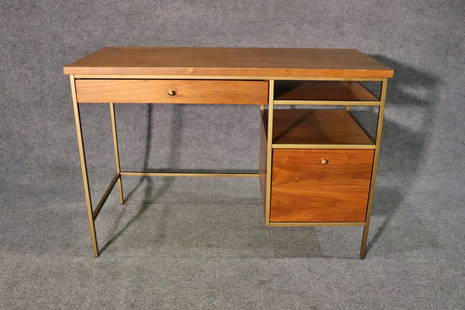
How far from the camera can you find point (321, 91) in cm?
163

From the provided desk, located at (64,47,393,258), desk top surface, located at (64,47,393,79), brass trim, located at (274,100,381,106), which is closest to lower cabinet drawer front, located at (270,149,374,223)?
desk, located at (64,47,393,258)

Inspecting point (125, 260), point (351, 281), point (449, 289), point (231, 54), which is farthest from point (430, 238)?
point (125, 260)

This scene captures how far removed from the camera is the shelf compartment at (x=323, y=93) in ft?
4.78

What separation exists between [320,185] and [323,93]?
332 millimetres

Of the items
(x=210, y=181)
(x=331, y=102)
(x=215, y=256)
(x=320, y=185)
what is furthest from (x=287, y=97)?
(x=210, y=181)

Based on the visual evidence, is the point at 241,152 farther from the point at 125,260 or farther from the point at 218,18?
the point at 125,260

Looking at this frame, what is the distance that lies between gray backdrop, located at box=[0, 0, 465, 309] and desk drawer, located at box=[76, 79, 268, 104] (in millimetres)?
616

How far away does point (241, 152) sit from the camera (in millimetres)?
2293

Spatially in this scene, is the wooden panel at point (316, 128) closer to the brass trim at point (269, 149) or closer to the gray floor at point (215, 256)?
the brass trim at point (269, 149)

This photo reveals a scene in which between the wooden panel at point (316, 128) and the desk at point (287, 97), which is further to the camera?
the wooden panel at point (316, 128)

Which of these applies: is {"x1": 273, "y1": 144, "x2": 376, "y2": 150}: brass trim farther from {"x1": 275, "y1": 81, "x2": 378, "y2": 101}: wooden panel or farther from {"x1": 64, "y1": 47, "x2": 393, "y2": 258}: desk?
{"x1": 275, "y1": 81, "x2": 378, "y2": 101}: wooden panel

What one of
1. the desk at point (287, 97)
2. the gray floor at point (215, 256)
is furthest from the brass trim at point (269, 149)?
the gray floor at point (215, 256)

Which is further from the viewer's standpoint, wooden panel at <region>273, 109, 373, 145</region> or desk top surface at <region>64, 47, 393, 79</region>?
wooden panel at <region>273, 109, 373, 145</region>

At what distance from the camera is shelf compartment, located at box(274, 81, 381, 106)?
4.78 ft
